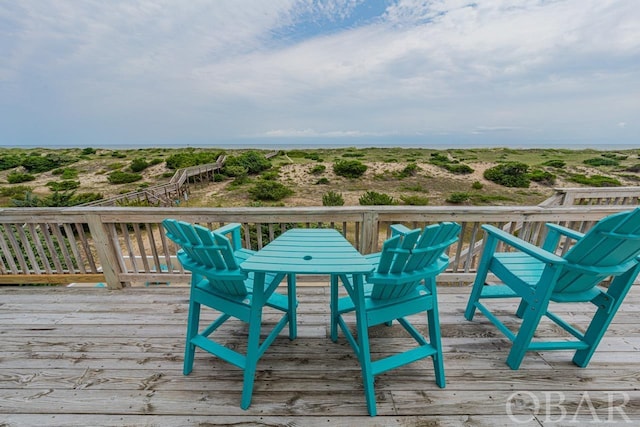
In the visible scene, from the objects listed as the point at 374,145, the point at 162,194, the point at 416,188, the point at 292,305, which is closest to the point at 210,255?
the point at 292,305

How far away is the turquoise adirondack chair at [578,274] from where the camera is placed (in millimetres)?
1267

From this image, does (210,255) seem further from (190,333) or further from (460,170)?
(460,170)

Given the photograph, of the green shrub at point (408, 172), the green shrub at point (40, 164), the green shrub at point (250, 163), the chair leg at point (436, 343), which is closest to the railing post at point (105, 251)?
the chair leg at point (436, 343)

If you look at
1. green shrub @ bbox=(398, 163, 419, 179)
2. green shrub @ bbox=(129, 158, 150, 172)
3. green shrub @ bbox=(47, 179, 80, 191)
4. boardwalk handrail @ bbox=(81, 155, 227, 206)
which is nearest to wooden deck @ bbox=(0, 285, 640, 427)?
boardwalk handrail @ bbox=(81, 155, 227, 206)

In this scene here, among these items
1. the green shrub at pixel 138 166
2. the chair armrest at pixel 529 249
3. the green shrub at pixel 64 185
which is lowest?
the green shrub at pixel 64 185

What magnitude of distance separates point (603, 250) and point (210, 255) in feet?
7.02

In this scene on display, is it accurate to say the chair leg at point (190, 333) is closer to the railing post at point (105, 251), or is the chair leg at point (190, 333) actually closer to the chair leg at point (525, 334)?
the railing post at point (105, 251)

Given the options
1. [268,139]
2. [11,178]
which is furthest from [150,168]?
[268,139]

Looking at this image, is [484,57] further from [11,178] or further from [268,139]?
[268,139]

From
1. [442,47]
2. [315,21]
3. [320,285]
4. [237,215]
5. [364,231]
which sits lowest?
[320,285]

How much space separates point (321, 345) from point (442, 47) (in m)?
7.29

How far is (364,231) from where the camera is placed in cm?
243

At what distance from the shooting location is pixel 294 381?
1552 millimetres

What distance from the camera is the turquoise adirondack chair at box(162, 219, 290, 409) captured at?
1.29 metres
